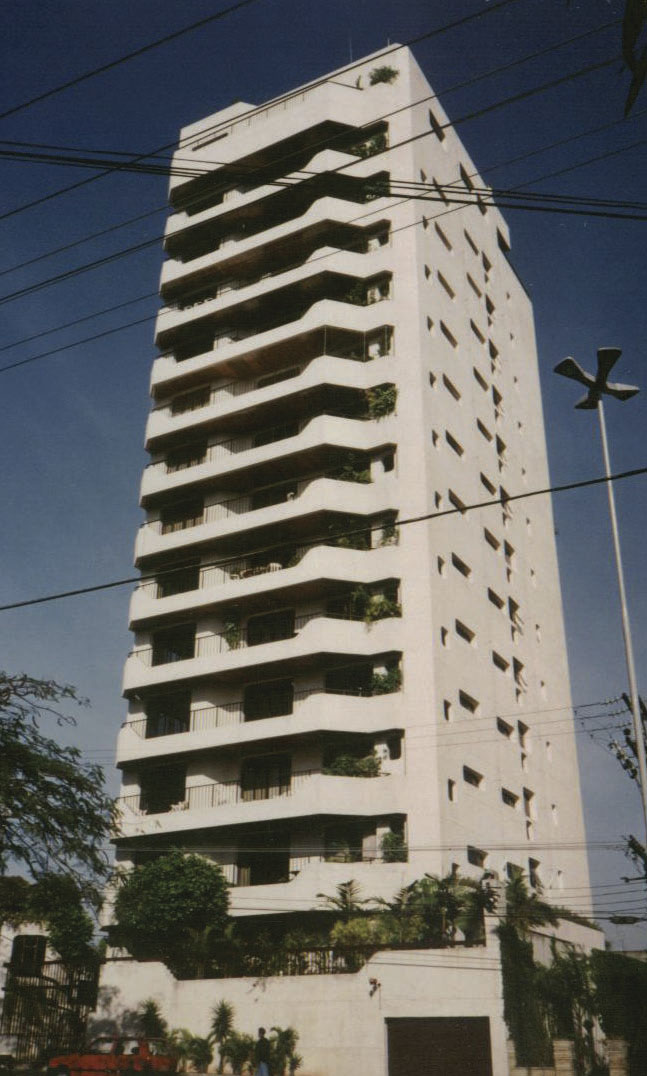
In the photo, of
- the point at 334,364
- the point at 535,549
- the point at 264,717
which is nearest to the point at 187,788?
the point at 264,717

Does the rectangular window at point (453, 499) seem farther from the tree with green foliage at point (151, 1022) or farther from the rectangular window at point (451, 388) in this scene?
the tree with green foliage at point (151, 1022)

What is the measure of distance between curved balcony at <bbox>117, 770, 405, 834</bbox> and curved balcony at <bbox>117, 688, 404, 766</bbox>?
169 cm

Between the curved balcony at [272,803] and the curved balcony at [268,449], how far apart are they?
1284cm

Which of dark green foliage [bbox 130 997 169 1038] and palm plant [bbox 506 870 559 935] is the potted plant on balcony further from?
palm plant [bbox 506 870 559 935]

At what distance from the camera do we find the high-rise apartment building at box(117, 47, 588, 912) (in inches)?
1283

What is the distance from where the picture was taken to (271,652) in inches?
1371

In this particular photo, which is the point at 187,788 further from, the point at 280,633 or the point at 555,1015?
the point at 555,1015

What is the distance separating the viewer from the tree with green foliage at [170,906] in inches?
1187

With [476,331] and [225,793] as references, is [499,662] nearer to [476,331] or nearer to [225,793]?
[225,793]

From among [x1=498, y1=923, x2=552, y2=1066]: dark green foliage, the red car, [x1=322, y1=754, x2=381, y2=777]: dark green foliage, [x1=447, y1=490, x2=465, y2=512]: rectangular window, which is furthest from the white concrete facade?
the red car

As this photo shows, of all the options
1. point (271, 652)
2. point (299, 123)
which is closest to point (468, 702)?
point (271, 652)

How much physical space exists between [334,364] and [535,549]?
18.3m

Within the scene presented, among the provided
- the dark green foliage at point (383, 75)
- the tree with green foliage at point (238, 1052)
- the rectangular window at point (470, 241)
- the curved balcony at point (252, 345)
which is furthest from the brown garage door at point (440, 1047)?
the dark green foliage at point (383, 75)

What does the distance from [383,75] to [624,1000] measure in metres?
40.4
